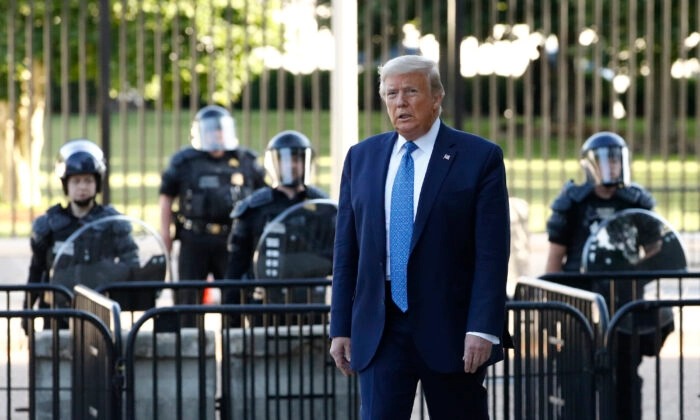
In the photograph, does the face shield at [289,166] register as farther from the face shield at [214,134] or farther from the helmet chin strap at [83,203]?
the face shield at [214,134]

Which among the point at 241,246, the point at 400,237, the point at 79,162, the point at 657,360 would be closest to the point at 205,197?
the point at 241,246

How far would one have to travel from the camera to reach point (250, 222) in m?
8.75

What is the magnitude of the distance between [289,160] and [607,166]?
68.8 inches

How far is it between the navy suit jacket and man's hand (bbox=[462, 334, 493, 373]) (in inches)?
1.3

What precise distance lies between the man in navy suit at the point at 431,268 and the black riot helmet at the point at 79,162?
140 inches

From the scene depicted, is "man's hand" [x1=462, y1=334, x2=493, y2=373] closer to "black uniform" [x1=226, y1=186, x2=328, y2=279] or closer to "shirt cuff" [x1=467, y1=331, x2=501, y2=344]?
"shirt cuff" [x1=467, y1=331, x2=501, y2=344]

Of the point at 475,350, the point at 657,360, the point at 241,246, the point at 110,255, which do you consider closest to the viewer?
the point at 475,350

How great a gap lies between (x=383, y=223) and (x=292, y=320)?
2.07m

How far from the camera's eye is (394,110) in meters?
4.82

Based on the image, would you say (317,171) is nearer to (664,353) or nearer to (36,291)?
(664,353)

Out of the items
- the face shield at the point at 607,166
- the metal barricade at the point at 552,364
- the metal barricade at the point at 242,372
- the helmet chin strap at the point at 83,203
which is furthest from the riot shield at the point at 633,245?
the helmet chin strap at the point at 83,203

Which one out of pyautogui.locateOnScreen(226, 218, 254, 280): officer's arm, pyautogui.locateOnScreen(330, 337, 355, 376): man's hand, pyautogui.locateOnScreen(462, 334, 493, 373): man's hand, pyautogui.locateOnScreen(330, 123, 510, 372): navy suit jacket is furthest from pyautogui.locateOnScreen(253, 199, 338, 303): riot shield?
pyautogui.locateOnScreen(462, 334, 493, 373): man's hand

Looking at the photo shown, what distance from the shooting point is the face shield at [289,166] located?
9.03m

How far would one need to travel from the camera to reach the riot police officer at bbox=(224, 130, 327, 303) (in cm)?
873
